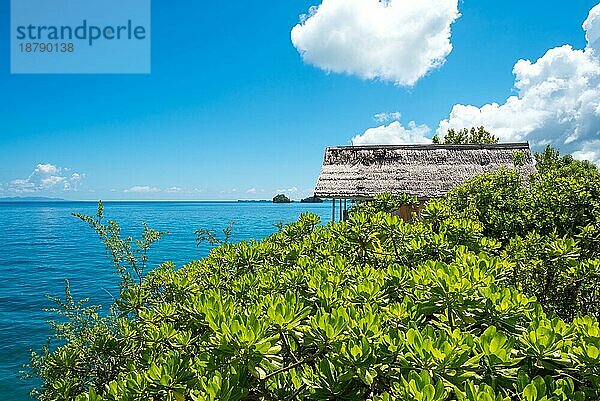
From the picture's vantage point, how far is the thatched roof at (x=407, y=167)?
46.0 feet

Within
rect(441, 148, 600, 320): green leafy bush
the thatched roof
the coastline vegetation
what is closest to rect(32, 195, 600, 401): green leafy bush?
the coastline vegetation

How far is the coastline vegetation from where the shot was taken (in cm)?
140

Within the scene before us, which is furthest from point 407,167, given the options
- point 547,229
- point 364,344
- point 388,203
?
point 364,344

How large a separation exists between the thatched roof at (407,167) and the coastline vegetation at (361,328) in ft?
34.3

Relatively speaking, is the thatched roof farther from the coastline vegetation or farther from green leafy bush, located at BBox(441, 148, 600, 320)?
the coastline vegetation

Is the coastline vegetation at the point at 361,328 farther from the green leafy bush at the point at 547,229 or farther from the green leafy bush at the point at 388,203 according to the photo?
the green leafy bush at the point at 388,203

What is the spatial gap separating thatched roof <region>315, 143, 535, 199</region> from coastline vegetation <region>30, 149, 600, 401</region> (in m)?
10.4

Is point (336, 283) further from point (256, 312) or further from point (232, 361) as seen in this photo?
point (232, 361)

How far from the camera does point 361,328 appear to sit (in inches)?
61.9

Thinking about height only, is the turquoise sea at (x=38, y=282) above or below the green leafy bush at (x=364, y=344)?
below

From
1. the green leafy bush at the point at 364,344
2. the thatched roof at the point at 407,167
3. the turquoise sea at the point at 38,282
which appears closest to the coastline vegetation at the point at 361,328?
the green leafy bush at the point at 364,344

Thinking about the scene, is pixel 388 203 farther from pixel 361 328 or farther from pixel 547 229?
pixel 361 328

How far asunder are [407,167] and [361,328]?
13.8 m

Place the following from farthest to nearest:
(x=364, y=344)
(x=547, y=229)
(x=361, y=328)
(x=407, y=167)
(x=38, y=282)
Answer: (x=38, y=282) → (x=407, y=167) → (x=547, y=229) → (x=361, y=328) → (x=364, y=344)
